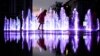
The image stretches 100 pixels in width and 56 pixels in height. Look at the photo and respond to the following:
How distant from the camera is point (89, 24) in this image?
20406 millimetres

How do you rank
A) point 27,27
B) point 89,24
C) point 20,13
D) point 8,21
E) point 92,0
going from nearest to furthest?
point 89,24 < point 27,27 < point 8,21 < point 92,0 < point 20,13

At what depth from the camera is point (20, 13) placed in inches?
1115

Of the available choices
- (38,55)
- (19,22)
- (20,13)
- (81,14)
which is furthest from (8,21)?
(38,55)

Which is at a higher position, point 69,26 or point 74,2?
point 74,2

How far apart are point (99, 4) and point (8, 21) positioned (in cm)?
627

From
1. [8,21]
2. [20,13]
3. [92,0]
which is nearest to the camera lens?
[8,21]

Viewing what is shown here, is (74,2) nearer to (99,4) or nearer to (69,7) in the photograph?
(69,7)

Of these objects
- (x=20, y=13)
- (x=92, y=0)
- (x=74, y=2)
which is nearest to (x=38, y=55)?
(x=92, y=0)

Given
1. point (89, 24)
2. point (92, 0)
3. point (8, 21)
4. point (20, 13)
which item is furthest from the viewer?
point (20, 13)

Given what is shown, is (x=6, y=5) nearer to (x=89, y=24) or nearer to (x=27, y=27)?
(x=27, y=27)

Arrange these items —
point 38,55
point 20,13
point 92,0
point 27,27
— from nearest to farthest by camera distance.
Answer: point 38,55 < point 27,27 < point 92,0 < point 20,13

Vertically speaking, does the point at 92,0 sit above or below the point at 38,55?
above

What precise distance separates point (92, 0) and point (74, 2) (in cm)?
537

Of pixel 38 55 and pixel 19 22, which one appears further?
pixel 19 22
